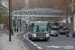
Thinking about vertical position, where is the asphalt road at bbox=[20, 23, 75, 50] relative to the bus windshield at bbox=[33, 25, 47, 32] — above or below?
below

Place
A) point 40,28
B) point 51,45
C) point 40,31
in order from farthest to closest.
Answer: point 40,28
point 40,31
point 51,45

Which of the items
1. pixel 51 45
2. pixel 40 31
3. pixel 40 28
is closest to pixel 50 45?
pixel 51 45

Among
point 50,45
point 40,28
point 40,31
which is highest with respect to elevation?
point 40,28

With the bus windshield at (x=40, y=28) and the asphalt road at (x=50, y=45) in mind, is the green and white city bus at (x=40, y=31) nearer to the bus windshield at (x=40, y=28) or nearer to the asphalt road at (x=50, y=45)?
the bus windshield at (x=40, y=28)

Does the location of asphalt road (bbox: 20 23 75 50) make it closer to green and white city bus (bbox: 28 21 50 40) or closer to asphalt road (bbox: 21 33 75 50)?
asphalt road (bbox: 21 33 75 50)

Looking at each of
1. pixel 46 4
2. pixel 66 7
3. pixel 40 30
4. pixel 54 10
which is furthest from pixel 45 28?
pixel 46 4

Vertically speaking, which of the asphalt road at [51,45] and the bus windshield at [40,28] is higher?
the bus windshield at [40,28]

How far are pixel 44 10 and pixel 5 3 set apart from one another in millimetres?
37261

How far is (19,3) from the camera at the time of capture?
89875 mm

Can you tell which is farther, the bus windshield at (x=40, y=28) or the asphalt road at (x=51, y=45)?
the bus windshield at (x=40, y=28)

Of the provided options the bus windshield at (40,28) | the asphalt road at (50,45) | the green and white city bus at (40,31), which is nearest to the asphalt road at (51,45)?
the asphalt road at (50,45)

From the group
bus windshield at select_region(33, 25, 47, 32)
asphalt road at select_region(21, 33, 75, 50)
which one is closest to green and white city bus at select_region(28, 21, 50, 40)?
bus windshield at select_region(33, 25, 47, 32)

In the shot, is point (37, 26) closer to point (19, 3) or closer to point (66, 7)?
point (66, 7)

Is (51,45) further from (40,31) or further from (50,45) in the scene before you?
(40,31)
